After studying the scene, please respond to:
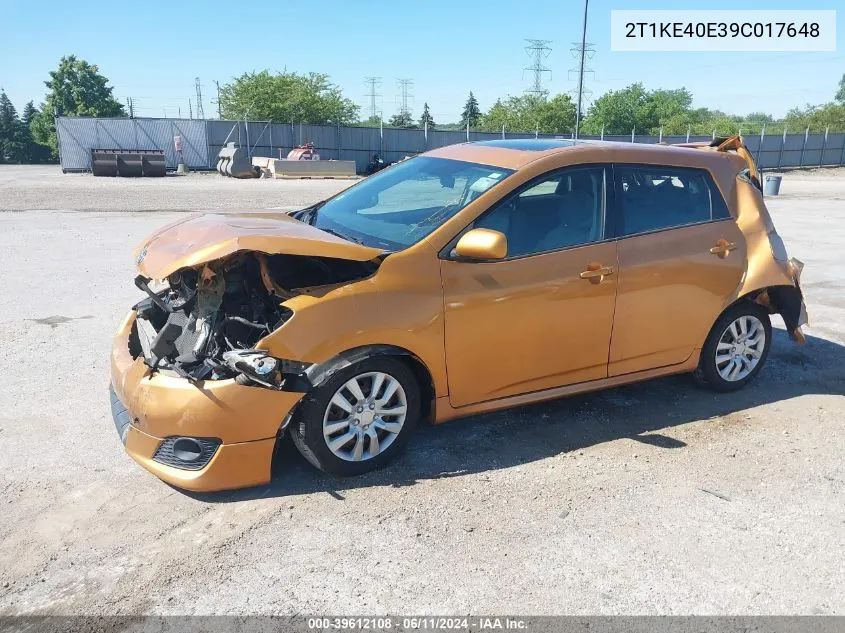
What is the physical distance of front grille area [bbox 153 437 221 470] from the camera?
11.0 ft

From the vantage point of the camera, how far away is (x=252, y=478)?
3.47 m

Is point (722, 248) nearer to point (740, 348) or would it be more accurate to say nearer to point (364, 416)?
point (740, 348)

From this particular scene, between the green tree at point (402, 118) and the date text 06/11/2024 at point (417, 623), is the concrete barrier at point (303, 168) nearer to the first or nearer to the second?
the date text 06/11/2024 at point (417, 623)

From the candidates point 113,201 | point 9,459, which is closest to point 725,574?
point 9,459

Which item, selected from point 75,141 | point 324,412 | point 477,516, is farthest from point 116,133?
point 477,516

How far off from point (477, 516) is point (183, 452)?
4.98 feet

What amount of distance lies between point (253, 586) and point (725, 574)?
2.09 metres

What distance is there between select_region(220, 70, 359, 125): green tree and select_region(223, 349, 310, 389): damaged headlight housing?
55.3 meters

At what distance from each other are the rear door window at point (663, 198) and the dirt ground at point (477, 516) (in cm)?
133

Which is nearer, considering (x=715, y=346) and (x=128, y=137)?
(x=715, y=346)

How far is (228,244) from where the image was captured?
338 cm

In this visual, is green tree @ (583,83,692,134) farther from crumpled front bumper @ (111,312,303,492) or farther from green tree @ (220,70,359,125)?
crumpled front bumper @ (111,312,303,492)

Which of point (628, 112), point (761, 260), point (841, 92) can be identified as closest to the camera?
point (761, 260)

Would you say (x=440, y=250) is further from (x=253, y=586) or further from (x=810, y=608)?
(x=810, y=608)
